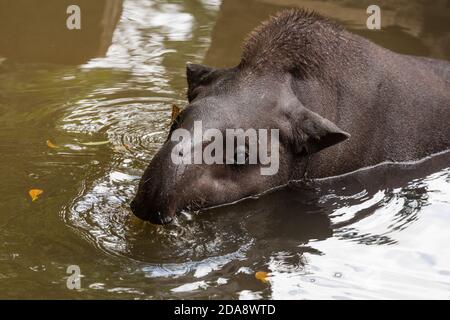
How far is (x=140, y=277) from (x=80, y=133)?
11.4 feet

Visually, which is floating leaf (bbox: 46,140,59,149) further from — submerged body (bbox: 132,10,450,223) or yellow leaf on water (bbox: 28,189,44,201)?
submerged body (bbox: 132,10,450,223)

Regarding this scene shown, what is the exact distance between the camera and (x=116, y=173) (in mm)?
8938

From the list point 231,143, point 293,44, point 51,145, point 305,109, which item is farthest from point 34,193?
point 293,44

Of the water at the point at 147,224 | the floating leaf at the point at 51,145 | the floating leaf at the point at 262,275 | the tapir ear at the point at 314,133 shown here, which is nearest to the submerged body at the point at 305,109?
the tapir ear at the point at 314,133

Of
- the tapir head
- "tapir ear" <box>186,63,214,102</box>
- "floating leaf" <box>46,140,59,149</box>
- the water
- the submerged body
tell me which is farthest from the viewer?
"floating leaf" <box>46,140,59,149</box>

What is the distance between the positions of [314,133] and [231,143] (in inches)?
33.5

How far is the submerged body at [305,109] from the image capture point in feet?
26.0

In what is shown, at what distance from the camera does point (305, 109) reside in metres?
8.45

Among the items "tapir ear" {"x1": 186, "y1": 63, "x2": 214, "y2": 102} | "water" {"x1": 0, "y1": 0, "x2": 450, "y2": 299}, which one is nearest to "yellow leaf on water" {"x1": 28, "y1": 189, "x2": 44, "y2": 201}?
"water" {"x1": 0, "y1": 0, "x2": 450, "y2": 299}

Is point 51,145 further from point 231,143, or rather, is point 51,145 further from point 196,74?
point 231,143

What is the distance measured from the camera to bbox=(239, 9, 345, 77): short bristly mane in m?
8.81

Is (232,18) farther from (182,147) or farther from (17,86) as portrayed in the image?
(182,147)

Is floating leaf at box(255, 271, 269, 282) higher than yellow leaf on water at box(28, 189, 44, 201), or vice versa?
yellow leaf on water at box(28, 189, 44, 201)

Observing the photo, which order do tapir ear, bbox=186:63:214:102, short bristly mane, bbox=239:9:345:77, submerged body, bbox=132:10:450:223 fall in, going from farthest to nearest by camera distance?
tapir ear, bbox=186:63:214:102, short bristly mane, bbox=239:9:345:77, submerged body, bbox=132:10:450:223
